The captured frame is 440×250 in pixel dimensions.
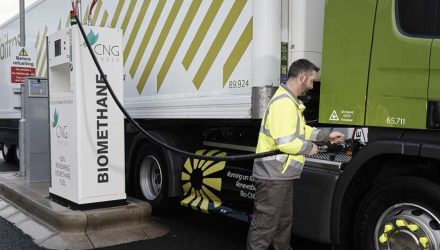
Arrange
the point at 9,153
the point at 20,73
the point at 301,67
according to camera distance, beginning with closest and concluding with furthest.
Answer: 1. the point at 301,67
2. the point at 20,73
3. the point at 9,153

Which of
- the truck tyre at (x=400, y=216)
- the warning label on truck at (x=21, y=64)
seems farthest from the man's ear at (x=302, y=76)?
the warning label on truck at (x=21, y=64)

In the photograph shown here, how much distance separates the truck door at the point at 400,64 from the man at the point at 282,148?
1.34 ft

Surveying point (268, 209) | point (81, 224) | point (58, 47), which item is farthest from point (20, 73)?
point (268, 209)

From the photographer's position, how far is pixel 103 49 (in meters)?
5.38

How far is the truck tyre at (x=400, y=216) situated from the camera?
3199 mm

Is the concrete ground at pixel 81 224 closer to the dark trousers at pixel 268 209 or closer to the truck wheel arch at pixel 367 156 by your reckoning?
the dark trousers at pixel 268 209

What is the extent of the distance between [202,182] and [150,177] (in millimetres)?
1234

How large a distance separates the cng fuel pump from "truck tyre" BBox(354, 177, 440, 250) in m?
2.88

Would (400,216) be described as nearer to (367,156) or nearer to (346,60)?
(367,156)

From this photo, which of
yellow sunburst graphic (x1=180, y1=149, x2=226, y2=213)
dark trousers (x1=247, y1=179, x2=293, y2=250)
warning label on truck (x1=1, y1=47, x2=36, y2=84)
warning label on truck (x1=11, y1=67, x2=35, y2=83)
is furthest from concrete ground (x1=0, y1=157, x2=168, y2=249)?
warning label on truck (x1=11, y1=67, x2=35, y2=83)

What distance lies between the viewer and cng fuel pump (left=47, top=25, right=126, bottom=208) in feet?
17.3

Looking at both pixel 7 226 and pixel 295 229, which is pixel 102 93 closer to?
pixel 7 226

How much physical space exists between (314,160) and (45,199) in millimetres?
3545

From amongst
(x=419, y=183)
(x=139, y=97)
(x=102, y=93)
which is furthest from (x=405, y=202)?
(x=139, y=97)
